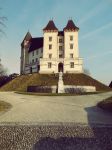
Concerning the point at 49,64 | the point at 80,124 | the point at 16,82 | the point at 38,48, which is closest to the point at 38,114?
the point at 80,124

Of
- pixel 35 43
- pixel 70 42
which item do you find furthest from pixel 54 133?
pixel 35 43

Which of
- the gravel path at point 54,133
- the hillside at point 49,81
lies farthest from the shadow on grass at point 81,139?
the hillside at point 49,81

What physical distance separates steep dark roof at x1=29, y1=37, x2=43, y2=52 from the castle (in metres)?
1.30

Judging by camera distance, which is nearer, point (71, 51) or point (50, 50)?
point (71, 51)

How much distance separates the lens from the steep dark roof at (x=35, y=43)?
318 ft

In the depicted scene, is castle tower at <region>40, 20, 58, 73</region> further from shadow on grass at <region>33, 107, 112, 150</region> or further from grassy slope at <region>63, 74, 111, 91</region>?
shadow on grass at <region>33, 107, 112, 150</region>

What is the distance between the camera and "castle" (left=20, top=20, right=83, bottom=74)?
8750 cm

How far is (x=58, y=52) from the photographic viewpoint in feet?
297

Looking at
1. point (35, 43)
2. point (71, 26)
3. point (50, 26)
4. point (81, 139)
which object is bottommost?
point (81, 139)

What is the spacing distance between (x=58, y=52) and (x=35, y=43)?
13.6 metres

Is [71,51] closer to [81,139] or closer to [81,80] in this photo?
[81,80]

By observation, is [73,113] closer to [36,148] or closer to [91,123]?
[91,123]

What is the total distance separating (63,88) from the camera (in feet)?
149

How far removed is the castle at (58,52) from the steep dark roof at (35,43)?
1296mm
